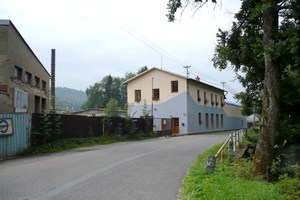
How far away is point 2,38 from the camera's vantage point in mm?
20344

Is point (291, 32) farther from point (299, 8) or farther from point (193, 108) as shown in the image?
point (193, 108)

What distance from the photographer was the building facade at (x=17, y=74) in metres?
20.3

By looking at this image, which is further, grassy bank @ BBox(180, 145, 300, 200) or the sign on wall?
the sign on wall

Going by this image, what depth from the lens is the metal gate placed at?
51.4 feet

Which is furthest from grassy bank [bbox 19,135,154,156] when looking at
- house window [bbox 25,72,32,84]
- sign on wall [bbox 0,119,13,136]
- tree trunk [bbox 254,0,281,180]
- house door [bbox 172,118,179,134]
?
house door [bbox 172,118,179,134]

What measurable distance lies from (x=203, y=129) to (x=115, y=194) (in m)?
41.8

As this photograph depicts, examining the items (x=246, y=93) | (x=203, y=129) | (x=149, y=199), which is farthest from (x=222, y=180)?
(x=203, y=129)

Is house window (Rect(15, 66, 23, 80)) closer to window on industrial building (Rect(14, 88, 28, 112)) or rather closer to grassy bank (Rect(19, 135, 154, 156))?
window on industrial building (Rect(14, 88, 28, 112))

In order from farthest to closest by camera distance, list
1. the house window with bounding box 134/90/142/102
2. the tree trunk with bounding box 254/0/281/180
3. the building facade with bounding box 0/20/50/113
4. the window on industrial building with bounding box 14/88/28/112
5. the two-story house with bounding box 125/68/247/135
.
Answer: the house window with bounding box 134/90/142/102 → the two-story house with bounding box 125/68/247/135 → the window on industrial building with bounding box 14/88/28/112 → the building facade with bounding box 0/20/50/113 → the tree trunk with bounding box 254/0/281/180

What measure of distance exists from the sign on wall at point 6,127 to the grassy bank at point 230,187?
9.17 m

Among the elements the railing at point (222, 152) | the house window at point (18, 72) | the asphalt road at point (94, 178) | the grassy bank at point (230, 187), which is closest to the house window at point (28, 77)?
the house window at point (18, 72)

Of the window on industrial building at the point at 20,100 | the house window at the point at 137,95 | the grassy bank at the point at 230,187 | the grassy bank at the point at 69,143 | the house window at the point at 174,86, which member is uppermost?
the house window at the point at 174,86

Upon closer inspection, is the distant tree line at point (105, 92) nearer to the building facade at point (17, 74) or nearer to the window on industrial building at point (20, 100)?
the building facade at point (17, 74)

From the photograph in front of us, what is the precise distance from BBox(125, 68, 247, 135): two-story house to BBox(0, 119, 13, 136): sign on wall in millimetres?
A: 25244
